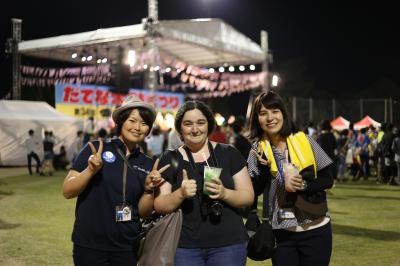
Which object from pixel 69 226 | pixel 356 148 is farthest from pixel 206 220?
pixel 356 148

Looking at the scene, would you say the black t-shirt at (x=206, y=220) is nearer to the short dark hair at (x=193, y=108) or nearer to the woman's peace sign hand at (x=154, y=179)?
the woman's peace sign hand at (x=154, y=179)

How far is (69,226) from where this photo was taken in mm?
7918

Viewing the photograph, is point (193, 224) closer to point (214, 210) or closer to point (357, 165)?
point (214, 210)

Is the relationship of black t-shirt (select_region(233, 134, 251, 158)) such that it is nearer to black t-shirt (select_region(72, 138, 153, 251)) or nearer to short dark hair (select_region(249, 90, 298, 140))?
short dark hair (select_region(249, 90, 298, 140))

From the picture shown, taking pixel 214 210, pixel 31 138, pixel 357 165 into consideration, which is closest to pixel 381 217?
pixel 214 210

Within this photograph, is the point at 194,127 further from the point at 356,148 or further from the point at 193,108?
the point at 356,148

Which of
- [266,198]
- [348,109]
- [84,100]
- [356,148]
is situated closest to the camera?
[266,198]

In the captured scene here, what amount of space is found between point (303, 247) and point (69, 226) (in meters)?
5.67

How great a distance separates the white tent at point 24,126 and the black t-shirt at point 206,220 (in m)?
19.9

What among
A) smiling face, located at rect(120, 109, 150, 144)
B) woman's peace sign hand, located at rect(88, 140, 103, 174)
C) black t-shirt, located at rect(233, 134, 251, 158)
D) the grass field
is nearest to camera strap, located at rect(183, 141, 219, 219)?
smiling face, located at rect(120, 109, 150, 144)

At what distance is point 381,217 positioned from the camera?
8750mm

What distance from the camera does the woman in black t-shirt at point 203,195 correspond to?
2.76 metres

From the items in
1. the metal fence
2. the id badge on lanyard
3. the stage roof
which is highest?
the stage roof

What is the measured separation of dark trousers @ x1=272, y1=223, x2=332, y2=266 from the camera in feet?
10.1
